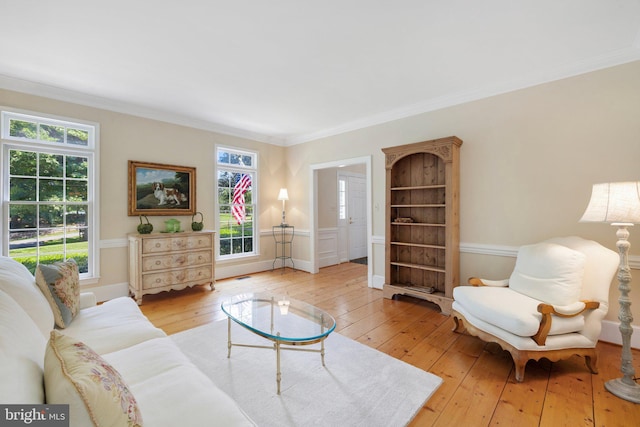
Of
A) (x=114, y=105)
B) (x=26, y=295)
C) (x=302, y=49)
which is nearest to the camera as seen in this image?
(x=26, y=295)

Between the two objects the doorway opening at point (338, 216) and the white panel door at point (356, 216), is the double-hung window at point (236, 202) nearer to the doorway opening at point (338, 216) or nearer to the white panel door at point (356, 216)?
the doorway opening at point (338, 216)

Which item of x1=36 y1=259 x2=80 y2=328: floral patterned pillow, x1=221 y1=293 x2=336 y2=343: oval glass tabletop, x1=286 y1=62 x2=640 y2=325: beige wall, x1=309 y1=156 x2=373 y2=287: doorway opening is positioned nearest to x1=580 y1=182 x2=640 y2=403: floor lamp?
x1=286 y1=62 x2=640 y2=325: beige wall

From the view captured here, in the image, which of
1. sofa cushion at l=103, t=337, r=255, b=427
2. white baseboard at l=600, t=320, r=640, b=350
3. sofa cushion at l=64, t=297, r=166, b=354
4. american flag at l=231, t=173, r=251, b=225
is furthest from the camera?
american flag at l=231, t=173, r=251, b=225

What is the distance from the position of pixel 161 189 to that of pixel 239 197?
1.34 m

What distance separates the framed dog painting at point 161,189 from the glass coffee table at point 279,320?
2361 mm

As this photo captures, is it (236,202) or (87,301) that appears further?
(236,202)

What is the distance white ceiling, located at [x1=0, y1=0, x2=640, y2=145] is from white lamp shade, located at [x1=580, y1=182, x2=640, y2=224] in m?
1.30

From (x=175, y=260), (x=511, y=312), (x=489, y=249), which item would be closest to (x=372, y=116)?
(x=489, y=249)

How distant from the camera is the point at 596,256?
2.32 m

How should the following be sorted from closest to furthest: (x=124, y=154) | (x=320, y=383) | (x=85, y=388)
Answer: (x=85, y=388) < (x=320, y=383) < (x=124, y=154)

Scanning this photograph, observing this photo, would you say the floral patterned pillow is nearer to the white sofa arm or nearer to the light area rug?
the white sofa arm

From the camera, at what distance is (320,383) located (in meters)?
2.03

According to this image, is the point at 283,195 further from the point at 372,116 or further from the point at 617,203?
the point at 617,203

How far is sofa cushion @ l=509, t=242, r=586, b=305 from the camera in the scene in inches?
89.0
